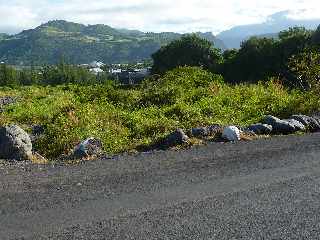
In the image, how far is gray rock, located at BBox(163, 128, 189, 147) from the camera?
1062 cm

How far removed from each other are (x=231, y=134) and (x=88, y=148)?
294 centimetres

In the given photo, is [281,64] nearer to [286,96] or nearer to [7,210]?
[286,96]

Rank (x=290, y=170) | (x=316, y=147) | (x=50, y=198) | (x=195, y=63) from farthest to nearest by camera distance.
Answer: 1. (x=195, y=63)
2. (x=316, y=147)
3. (x=290, y=170)
4. (x=50, y=198)

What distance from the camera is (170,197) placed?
271 inches

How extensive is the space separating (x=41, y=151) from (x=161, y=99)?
9.23 m

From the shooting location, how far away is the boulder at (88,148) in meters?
9.83

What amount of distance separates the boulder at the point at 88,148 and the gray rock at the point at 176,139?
1358 mm

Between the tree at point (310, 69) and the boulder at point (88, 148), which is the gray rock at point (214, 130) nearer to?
the boulder at point (88, 148)

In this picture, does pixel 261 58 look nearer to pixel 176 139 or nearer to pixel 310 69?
pixel 310 69

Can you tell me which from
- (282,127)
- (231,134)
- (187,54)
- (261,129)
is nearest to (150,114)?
(261,129)

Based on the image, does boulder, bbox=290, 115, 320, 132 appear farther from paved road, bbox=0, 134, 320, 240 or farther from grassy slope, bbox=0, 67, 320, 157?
paved road, bbox=0, 134, 320, 240

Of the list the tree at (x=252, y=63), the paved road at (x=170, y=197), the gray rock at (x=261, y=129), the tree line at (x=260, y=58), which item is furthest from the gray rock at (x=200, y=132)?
the tree at (x=252, y=63)

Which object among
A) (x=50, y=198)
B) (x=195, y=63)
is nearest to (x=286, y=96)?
(x=50, y=198)

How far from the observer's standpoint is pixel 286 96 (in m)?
17.5
